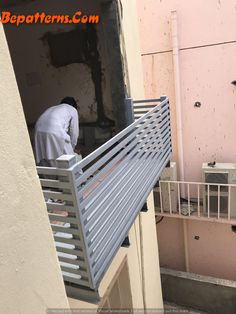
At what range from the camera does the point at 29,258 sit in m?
0.74

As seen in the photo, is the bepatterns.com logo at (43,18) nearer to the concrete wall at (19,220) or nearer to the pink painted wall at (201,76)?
the pink painted wall at (201,76)

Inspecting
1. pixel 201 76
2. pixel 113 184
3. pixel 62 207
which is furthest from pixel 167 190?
pixel 62 207

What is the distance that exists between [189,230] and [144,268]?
1.66m

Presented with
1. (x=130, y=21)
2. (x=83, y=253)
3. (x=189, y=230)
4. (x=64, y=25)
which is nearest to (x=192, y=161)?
(x=189, y=230)

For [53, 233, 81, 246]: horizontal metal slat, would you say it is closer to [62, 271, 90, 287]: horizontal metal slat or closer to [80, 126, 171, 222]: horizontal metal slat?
[80, 126, 171, 222]: horizontal metal slat

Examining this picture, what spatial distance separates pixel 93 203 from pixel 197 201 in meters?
3.17

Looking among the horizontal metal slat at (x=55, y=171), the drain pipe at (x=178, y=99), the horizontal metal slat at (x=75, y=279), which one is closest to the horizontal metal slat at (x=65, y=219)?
the horizontal metal slat at (x=55, y=171)

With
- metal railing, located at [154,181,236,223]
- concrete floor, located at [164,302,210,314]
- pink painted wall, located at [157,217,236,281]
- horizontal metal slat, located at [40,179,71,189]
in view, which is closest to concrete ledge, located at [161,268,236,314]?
concrete floor, located at [164,302,210,314]

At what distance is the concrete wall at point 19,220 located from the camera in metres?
0.63

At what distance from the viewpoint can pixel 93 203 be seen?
1.29 meters

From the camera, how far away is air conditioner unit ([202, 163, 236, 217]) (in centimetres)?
357

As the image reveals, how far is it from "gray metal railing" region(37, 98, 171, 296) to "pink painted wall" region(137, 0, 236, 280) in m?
2.03

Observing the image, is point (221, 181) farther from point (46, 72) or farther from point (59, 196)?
point (59, 196)

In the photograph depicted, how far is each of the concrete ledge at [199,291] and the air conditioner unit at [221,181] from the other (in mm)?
1183
